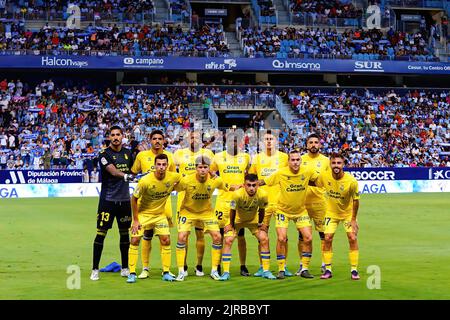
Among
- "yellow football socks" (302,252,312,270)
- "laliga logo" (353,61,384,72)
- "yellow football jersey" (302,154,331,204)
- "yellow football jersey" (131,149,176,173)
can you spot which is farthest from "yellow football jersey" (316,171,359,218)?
"laliga logo" (353,61,384,72)

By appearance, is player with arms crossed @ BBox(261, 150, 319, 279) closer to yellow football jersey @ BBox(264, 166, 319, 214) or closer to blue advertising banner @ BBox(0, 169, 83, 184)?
yellow football jersey @ BBox(264, 166, 319, 214)

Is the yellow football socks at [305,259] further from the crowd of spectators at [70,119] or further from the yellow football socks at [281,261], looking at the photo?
the crowd of spectators at [70,119]

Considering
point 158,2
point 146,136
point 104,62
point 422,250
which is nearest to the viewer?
point 422,250

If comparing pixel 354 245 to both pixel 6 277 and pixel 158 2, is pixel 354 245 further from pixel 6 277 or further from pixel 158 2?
pixel 158 2

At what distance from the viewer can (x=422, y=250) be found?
17.6 metres

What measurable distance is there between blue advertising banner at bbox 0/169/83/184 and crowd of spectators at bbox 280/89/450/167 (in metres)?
13.1

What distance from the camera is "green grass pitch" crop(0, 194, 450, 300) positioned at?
11.8 m

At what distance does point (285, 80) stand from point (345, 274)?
45.2 m

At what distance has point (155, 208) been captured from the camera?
13398 millimetres

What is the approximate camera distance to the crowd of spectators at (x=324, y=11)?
59.4 metres

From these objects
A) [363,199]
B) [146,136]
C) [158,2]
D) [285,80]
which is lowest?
[363,199]

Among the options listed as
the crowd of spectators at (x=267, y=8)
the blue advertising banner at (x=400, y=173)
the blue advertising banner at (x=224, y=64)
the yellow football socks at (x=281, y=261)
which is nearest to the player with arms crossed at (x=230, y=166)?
the yellow football socks at (x=281, y=261)
